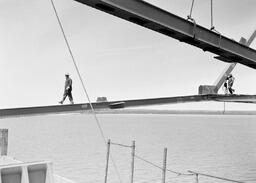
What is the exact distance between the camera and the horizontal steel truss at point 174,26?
25.7 feet

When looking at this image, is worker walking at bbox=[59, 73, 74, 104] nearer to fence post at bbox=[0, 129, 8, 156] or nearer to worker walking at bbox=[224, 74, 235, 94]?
fence post at bbox=[0, 129, 8, 156]

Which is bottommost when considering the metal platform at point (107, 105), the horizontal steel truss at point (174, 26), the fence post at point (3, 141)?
the fence post at point (3, 141)

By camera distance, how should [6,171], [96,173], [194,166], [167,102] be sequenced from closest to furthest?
[6,171]
[167,102]
[96,173]
[194,166]

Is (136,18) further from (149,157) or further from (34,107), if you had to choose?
(149,157)

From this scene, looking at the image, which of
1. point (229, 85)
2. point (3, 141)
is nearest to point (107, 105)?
point (3, 141)

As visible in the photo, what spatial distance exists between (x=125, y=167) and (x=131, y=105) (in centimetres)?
1455

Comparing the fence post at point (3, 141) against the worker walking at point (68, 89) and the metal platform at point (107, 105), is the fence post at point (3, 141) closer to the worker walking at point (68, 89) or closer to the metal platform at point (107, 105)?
the worker walking at point (68, 89)

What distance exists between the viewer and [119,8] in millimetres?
7719

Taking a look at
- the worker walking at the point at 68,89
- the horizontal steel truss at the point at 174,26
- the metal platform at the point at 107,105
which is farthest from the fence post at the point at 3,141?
the horizontal steel truss at the point at 174,26

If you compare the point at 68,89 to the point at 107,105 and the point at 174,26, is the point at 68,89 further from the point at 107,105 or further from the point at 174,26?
the point at 174,26

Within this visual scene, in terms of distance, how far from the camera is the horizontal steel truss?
784 cm

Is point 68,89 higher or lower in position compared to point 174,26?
lower

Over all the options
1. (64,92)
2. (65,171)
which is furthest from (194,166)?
(64,92)

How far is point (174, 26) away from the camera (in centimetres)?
935
